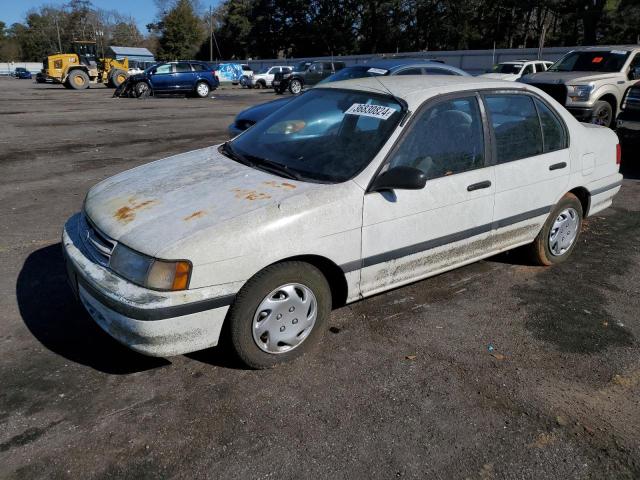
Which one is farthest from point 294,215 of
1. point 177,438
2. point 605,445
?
point 605,445

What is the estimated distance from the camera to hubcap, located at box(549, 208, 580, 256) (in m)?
4.44

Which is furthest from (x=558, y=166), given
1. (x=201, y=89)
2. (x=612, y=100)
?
(x=201, y=89)

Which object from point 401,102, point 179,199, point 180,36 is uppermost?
point 180,36

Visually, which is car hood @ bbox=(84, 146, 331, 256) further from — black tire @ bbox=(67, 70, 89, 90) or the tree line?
the tree line

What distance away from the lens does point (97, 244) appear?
9.53ft

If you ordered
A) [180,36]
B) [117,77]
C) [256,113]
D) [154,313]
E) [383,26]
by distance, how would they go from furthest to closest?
[180,36] < [383,26] < [117,77] < [256,113] < [154,313]

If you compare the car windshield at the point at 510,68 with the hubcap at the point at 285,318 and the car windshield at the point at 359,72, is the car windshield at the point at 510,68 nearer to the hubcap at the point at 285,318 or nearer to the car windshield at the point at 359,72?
the car windshield at the point at 359,72

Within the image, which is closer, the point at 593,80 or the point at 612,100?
the point at 593,80

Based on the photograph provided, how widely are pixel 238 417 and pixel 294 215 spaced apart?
3.59 ft

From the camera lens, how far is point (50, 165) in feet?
27.6

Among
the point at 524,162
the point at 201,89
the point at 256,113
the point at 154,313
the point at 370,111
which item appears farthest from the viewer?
the point at 201,89

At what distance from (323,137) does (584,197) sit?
261 centimetres

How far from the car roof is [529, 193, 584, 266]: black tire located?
1037 millimetres

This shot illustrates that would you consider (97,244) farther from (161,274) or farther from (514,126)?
(514,126)
